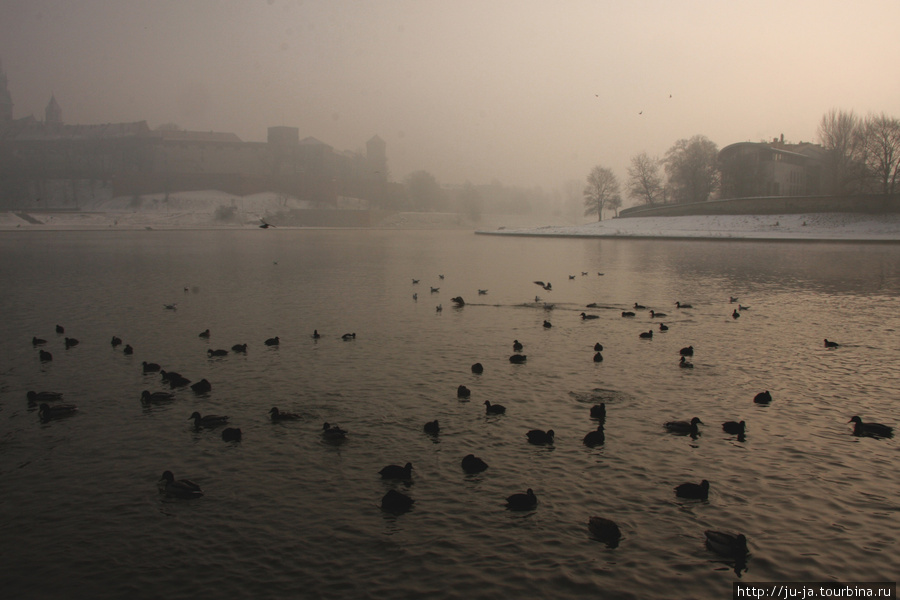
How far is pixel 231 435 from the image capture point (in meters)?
9.63

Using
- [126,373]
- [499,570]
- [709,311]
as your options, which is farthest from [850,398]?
[126,373]

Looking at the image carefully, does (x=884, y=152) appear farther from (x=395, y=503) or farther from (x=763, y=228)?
(x=395, y=503)

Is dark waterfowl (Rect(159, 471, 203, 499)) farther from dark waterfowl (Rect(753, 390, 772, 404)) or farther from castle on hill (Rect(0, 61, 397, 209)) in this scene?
castle on hill (Rect(0, 61, 397, 209))

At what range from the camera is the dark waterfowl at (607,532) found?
6.94 metres

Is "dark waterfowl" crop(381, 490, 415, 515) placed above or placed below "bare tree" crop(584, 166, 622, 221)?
below

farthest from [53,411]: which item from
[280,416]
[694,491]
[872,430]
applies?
[872,430]

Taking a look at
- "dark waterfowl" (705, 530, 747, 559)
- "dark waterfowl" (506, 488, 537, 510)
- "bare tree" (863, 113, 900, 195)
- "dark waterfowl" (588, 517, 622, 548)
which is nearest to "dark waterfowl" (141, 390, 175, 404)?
"dark waterfowl" (506, 488, 537, 510)

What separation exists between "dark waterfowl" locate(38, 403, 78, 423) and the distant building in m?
102

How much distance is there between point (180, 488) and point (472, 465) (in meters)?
3.71

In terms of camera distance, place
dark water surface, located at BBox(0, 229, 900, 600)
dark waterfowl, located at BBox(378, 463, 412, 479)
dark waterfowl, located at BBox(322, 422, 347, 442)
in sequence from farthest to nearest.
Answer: dark waterfowl, located at BBox(322, 422, 347, 442) → dark waterfowl, located at BBox(378, 463, 412, 479) → dark water surface, located at BBox(0, 229, 900, 600)

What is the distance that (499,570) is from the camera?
21.1 feet

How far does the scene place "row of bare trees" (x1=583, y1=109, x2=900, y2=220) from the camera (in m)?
80.1

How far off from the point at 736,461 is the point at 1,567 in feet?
29.6

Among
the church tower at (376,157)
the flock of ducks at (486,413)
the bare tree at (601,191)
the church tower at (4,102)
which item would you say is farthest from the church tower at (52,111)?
the flock of ducks at (486,413)
